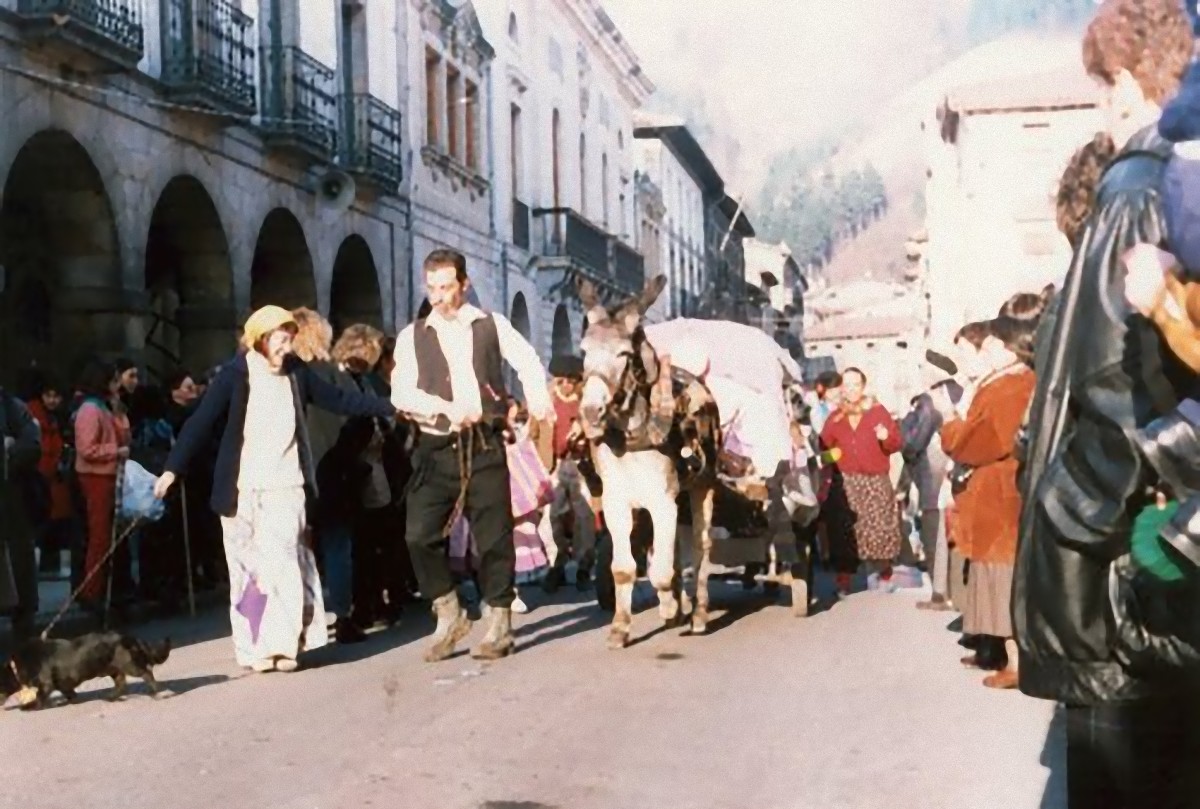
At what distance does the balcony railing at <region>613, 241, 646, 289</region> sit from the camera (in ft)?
134

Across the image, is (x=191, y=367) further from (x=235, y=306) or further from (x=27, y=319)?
(x=27, y=319)

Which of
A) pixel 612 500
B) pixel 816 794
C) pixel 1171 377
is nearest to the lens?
pixel 1171 377

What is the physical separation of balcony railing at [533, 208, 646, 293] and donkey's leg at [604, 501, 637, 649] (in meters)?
24.8

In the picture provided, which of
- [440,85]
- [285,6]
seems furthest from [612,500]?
[440,85]

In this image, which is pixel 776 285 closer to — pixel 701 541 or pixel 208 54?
pixel 208 54

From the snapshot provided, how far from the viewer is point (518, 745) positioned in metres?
6.42

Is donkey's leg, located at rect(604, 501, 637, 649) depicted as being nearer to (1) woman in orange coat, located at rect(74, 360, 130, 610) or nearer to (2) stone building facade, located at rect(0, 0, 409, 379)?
(1) woman in orange coat, located at rect(74, 360, 130, 610)

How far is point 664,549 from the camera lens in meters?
9.45

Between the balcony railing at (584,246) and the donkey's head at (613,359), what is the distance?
2494cm

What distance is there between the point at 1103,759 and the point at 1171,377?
2.20 ft

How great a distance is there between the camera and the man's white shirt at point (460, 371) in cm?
885

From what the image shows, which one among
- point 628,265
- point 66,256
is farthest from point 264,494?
point 628,265

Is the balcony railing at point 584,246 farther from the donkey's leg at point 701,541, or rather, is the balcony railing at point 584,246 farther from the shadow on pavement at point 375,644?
the donkey's leg at point 701,541

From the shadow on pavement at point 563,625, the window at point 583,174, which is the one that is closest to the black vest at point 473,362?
the shadow on pavement at point 563,625
